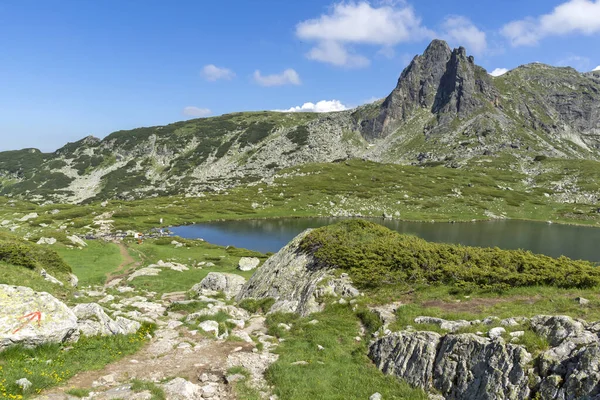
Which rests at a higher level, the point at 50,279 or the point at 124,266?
the point at 50,279

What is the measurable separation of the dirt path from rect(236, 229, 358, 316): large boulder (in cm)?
1985

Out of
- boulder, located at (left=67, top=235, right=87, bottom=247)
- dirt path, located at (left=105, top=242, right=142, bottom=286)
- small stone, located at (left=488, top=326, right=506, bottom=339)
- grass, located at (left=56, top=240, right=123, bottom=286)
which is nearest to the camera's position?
small stone, located at (left=488, top=326, right=506, bottom=339)

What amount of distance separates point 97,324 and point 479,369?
17319 mm

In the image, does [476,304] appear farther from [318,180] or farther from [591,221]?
[318,180]

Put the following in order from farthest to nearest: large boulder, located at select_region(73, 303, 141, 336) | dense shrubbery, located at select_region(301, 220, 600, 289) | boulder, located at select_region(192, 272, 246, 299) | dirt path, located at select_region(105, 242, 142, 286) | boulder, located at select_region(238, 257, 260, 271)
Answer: boulder, located at select_region(238, 257, 260, 271) < dirt path, located at select_region(105, 242, 142, 286) < boulder, located at select_region(192, 272, 246, 299) < dense shrubbery, located at select_region(301, 220, 600, 289) < large boulder, located at select_region(73, 303, 141, 336)

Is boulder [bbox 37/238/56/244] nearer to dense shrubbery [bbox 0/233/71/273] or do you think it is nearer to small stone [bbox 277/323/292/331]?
dense shrubbery [bbox 0/233/71/273]

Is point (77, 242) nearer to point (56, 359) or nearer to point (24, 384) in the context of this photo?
point (56, 359)

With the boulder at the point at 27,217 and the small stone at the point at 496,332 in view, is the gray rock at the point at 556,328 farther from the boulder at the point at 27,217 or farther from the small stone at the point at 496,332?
the boulder at the point at 27,217

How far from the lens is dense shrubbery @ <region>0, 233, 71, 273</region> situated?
26.2m

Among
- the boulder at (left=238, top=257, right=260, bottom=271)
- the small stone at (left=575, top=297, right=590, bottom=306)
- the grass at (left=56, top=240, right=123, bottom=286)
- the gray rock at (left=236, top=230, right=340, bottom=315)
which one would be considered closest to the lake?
the boulder at (left=238, top=257, right=260, bottom=271)

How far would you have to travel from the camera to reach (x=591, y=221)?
123812mm

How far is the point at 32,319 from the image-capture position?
49.3ft

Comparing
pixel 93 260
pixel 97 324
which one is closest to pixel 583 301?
pixel 97 324

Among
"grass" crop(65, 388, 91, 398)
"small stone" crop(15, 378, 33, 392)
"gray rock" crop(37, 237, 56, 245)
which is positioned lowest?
"gray rock" crop(37, 237, 56, 245)
